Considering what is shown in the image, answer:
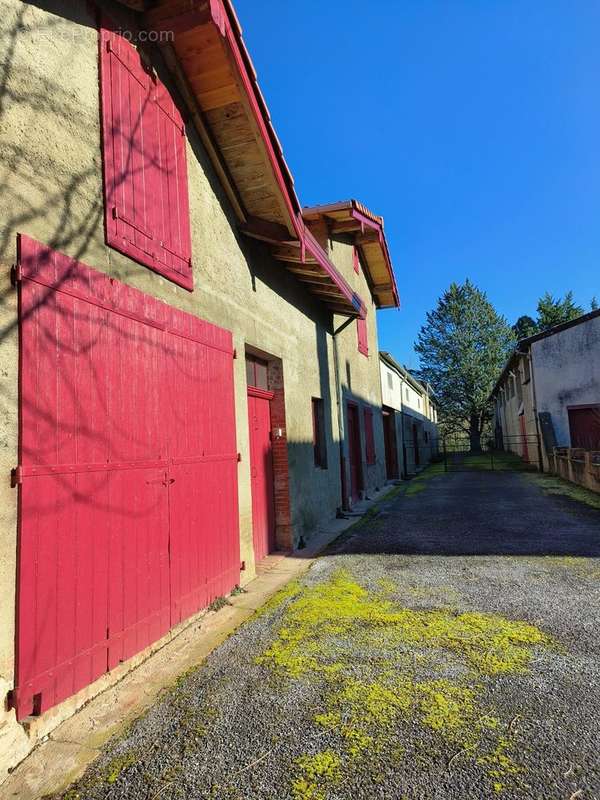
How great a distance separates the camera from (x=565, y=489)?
11594 millimetres

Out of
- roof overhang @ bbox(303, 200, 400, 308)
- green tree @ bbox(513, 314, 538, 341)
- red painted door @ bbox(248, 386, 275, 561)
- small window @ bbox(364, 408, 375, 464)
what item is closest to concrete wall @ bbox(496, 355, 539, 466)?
roof overhang @ bbox(303, 200, 400, 308)

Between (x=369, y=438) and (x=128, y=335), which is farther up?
(x=128, y=335)

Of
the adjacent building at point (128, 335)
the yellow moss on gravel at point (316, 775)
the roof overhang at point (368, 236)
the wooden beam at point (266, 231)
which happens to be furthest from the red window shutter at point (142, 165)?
the roof overhang at point (368, 236)

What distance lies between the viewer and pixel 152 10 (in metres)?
4.19

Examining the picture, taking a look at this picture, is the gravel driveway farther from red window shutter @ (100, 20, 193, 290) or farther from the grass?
the grass

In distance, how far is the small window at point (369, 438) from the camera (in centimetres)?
1239

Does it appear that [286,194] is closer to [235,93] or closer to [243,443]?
[235,93]

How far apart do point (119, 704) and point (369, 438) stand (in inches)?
411

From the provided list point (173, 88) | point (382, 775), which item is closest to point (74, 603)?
point (382, 775)

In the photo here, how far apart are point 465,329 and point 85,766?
38.4 meters

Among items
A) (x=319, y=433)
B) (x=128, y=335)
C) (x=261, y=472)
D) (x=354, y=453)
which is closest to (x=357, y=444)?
(x=354, y=453)

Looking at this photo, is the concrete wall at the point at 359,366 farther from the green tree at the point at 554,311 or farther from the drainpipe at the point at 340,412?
the green tree at the point at 554,311

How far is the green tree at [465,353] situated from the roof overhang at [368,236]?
22332 mm

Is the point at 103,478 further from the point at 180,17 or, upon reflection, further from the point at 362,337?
the point at 362,337
